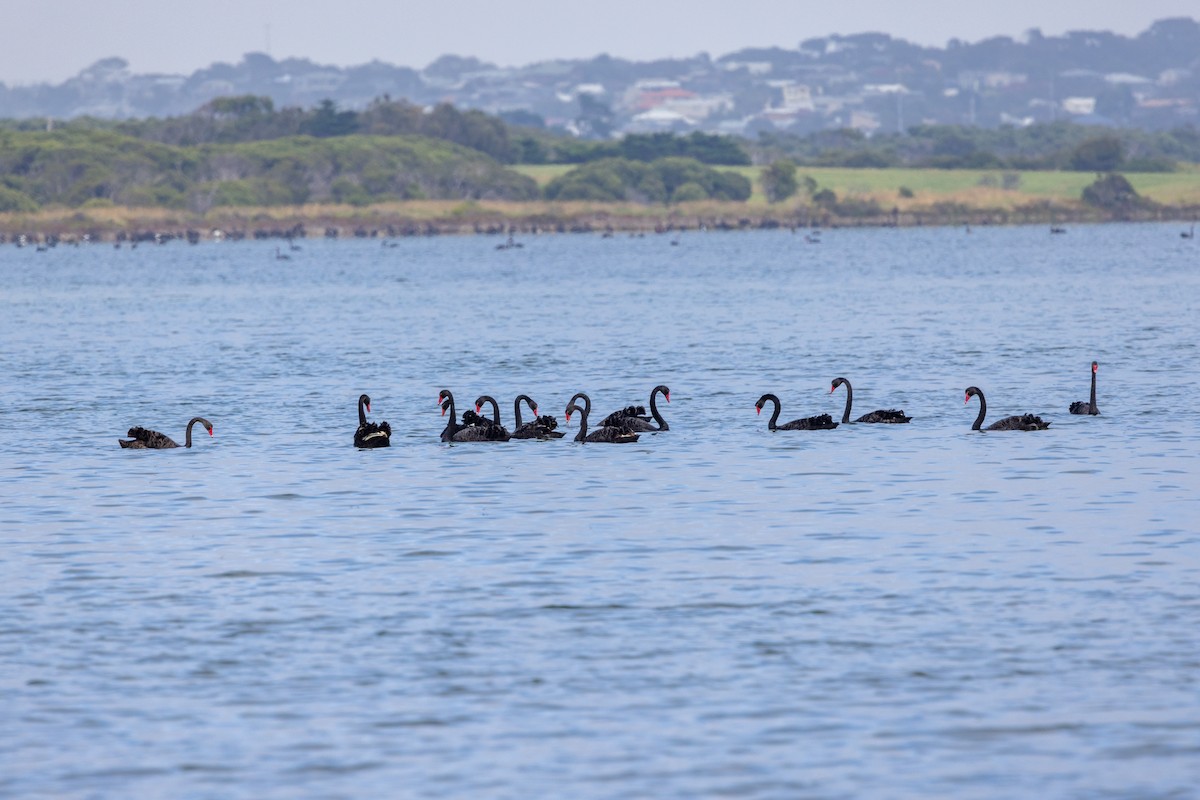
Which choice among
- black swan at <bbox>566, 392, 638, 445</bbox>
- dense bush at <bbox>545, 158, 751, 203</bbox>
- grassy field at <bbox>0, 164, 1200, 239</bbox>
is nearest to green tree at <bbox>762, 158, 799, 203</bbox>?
grassy field at <bbox>0, 164, 1200, 239</bbox>

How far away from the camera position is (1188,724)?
47.6ft

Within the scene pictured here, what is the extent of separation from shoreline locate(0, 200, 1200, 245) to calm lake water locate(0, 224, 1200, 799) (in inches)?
4997

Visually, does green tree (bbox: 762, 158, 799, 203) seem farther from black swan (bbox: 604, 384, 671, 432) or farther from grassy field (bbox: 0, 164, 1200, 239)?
black swan (bbox: 604, 384, 671, 432)

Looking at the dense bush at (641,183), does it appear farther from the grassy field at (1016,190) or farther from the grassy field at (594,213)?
the grassy field at (1016,190)

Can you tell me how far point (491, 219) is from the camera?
18238 cm

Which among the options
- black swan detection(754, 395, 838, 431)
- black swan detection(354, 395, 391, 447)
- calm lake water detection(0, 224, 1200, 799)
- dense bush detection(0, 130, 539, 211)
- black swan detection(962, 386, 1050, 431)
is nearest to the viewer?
calm lake water detection(0, 224, 1200, 799)

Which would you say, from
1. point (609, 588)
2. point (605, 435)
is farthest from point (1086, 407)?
point (609, 588)

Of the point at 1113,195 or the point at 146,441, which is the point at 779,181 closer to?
the point at 1113,195

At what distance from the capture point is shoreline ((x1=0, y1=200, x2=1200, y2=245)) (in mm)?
172000

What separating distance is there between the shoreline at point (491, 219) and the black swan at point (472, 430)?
13765cm

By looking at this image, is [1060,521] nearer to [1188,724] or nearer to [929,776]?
[1188,724]

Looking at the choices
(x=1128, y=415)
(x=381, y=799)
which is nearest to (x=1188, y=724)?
(x=381, y=799)

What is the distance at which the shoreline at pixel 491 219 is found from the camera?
172000mm

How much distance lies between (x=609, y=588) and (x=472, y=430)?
12.0 metres
